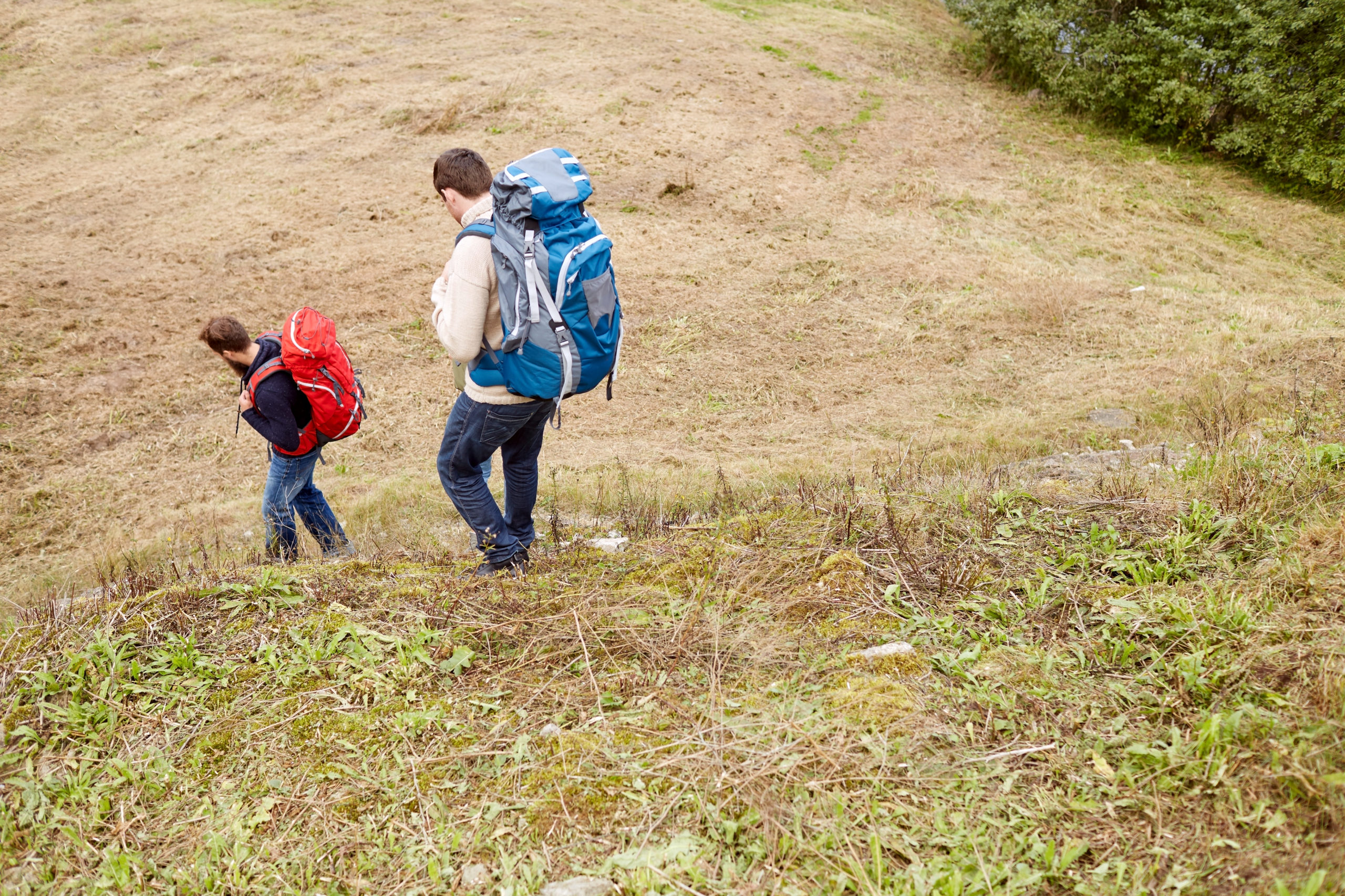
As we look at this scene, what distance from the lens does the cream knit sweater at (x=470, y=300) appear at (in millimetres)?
3197

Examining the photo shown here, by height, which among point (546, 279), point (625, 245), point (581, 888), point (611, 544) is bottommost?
point (625, 245)

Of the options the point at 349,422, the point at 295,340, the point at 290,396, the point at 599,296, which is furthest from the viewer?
the point at 349,422

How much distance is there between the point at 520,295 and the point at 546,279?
0.12 metres

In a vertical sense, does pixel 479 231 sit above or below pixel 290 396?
above

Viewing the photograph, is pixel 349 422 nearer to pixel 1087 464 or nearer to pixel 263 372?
pixel 263 372

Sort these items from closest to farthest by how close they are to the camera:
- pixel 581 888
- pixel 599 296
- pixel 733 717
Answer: pixel 581 888 → pixel 733 717 → pixel 599 296

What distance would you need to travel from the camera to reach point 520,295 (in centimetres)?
316

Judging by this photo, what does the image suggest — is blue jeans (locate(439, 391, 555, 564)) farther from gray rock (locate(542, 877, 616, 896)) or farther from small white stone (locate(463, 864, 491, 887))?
gray rock (locate(542, 877, 616, 896))

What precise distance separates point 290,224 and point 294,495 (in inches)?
295

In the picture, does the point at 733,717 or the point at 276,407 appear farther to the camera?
the point at 276,407

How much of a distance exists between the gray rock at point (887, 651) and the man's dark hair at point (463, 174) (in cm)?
228

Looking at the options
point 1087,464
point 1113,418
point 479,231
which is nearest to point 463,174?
point 479,231

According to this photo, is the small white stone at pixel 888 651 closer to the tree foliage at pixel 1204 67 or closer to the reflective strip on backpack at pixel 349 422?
the reflective strip on backpack at pixel 349 422

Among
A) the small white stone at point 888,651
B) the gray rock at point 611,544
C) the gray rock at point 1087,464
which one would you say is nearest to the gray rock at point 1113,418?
the gray rock at point 1087,464
